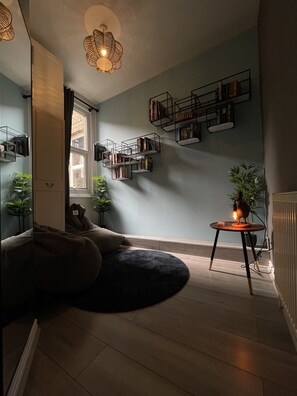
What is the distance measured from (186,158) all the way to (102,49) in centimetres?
174

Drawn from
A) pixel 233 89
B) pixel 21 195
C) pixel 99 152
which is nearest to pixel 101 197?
pixel 99 152

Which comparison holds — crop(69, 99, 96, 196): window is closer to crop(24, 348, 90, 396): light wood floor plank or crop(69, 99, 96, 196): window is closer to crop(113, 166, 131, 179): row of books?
crop(113, 166, 131, 179): row of books

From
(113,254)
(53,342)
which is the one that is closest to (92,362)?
(53,342)

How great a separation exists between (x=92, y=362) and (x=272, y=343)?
94 centimetres

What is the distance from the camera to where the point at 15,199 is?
989 millimetres

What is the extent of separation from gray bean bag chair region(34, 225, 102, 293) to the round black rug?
0.47ft

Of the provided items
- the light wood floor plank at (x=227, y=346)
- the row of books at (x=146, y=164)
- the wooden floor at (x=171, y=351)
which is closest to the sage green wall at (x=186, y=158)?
the row of books at (x=146, y=164)

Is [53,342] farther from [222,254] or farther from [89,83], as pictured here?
[89,83]

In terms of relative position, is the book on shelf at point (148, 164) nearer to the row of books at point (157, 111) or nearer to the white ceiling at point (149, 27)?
the row of books at point (157, 111)

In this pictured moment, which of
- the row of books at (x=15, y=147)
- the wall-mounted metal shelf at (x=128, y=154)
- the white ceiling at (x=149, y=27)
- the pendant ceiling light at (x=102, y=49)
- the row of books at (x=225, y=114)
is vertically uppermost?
the white ceiling at (x=149, y=27)

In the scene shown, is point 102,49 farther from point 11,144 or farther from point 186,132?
point 11,144

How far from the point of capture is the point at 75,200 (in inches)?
133

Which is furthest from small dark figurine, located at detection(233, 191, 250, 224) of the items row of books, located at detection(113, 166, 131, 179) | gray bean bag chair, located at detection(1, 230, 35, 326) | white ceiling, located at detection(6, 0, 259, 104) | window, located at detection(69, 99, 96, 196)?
window, located at detection(69, 99, 96, 196)

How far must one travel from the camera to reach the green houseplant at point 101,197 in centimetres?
353
